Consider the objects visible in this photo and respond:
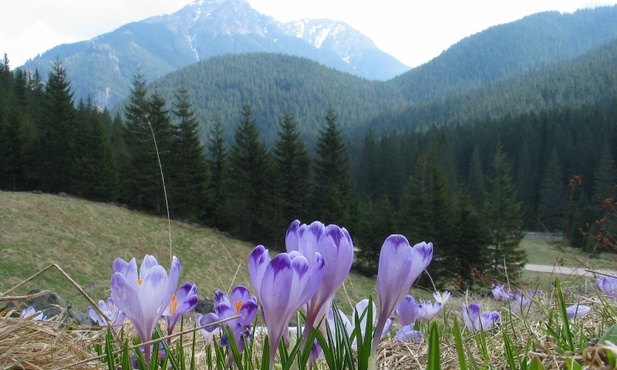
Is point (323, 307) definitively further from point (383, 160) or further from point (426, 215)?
point (383, 160)

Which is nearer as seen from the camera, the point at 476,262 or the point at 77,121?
the point at 476,262

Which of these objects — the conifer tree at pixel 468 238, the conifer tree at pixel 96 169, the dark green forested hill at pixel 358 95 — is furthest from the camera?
the dark green forested hill at pixel 358 95

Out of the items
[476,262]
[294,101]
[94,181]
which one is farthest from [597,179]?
[294,101]

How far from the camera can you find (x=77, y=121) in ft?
128

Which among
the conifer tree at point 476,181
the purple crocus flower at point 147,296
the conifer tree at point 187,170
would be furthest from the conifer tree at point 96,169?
the conifer tree at point 476,181

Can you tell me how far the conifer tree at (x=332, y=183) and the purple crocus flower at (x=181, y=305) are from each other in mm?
32127

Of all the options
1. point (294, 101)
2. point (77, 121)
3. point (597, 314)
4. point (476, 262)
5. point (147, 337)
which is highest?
point (294, 101)

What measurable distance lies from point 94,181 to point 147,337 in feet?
120

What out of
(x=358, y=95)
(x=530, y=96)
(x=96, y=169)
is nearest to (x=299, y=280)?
(x=96, y=169)

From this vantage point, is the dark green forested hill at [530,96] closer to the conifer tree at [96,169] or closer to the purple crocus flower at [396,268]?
the conifer tree at [96,169]

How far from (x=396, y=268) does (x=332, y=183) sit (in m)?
34.7

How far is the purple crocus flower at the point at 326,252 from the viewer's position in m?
0.81

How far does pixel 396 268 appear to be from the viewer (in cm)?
86

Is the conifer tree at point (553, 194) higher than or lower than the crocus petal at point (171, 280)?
lower
